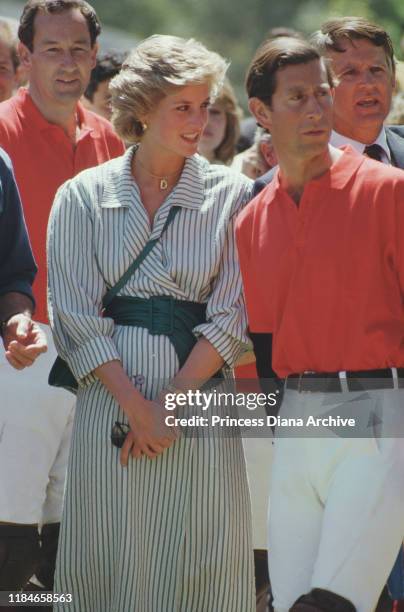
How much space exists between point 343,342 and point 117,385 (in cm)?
90

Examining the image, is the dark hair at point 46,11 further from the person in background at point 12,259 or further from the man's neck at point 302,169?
the man's neck at point 302,169

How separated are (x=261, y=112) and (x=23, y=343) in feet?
4.25

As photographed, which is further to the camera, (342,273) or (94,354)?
(94,354)

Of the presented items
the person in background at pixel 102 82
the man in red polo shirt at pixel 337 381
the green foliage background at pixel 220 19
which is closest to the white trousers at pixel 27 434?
the man in red polo shirt at pixel 337 381

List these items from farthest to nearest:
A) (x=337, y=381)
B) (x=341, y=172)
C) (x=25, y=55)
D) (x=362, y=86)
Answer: (x=25, y=55) < (x=362, y=86) < (x=341, y=172) < (x=337, y=381)

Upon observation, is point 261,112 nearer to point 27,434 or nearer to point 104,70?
point 27,434

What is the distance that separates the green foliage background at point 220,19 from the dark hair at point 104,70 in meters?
18.6

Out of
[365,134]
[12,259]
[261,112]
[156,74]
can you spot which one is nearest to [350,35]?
[365,134]

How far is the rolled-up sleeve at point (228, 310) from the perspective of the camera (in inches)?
211

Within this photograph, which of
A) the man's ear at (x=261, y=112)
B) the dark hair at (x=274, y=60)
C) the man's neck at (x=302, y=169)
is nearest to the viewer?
the man's neck at (x=302, y=169)

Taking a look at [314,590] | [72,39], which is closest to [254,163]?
[72,39]

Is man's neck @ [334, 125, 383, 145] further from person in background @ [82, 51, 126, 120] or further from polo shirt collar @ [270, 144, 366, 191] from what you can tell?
person in background @ [82, 51, 126, 120]

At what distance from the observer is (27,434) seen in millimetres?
6133

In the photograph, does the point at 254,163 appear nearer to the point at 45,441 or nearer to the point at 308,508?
the point at 45,441
